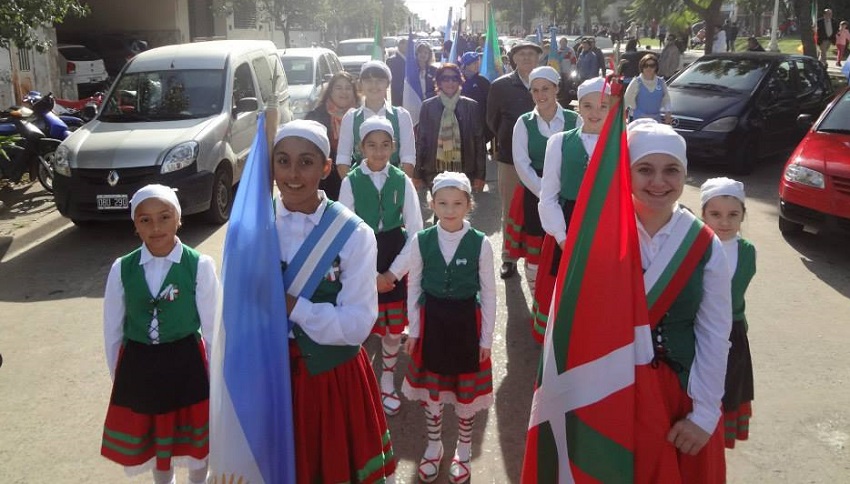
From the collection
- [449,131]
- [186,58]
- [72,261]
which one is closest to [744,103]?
[449,131]

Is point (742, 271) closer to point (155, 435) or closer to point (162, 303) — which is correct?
point (162, 303)

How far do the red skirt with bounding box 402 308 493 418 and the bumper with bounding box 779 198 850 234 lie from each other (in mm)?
5106

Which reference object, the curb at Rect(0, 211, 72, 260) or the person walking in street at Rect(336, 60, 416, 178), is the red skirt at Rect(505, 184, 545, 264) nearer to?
the person walking in street at Rect(336, 60, 416, 178)

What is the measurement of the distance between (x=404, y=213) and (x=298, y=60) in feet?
34.7

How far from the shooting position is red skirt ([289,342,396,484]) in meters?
2.60

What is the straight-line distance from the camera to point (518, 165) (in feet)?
17.7

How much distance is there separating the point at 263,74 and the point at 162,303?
309 inches

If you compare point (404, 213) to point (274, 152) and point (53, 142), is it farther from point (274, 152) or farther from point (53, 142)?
point (53, 142)

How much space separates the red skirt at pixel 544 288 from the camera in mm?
4641

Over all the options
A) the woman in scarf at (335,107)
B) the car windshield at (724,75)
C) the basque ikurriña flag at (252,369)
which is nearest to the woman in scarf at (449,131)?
the woman in scarf at (335,107)

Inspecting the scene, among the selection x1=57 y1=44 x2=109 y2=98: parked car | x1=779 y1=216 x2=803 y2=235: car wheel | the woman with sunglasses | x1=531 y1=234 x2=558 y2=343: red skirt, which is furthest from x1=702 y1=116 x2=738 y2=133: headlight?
x1=57 y1=44 x2=109 y2=98: parked car

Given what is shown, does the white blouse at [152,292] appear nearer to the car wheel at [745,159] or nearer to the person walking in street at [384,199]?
the person walking in street at [384,199]

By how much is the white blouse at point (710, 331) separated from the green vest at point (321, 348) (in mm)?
1020

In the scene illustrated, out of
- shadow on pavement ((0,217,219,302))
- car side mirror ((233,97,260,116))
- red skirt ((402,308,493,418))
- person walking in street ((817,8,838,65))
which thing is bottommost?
shadow on pavement ((0,217,219,302))
